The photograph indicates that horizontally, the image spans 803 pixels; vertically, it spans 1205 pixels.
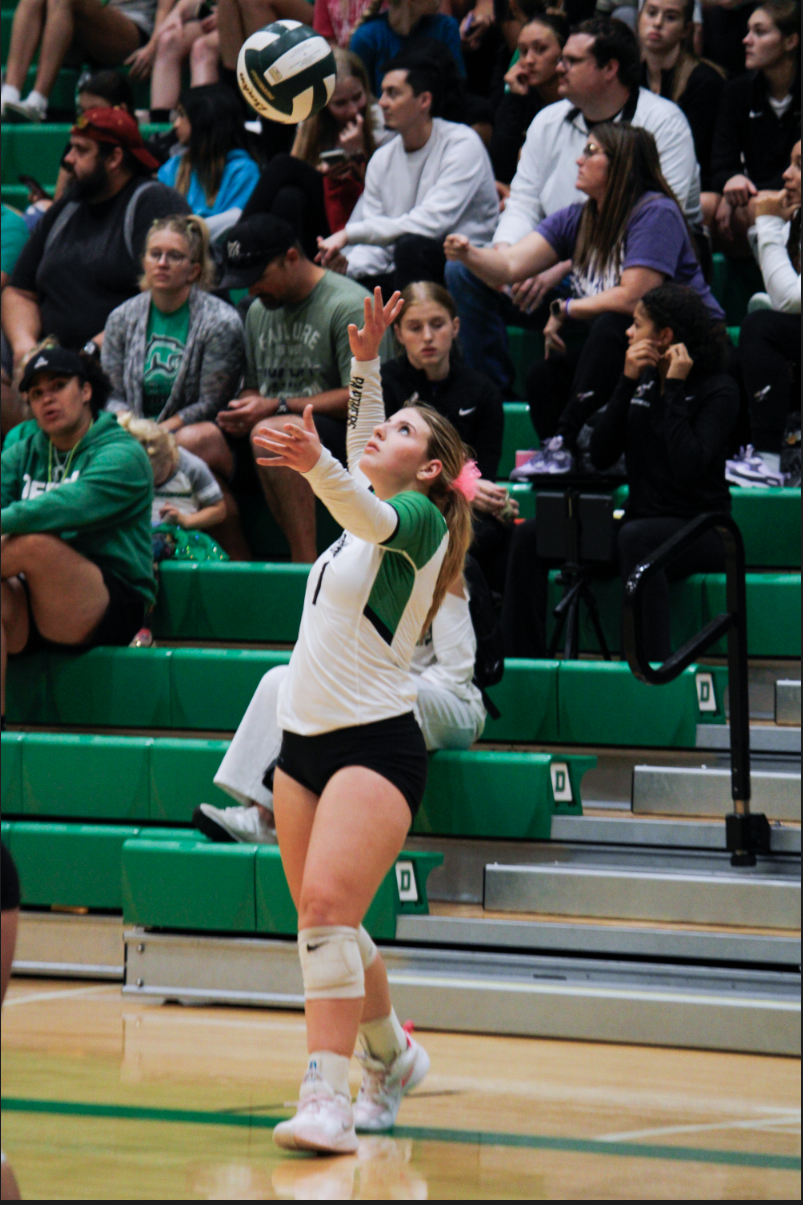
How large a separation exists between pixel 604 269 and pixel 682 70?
1.44 metres

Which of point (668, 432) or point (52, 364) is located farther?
point (52, 364)

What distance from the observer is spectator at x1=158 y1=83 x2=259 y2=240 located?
20.5ft

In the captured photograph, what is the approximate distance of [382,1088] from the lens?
3004 mm

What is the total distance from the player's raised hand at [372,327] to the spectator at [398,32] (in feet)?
12.1

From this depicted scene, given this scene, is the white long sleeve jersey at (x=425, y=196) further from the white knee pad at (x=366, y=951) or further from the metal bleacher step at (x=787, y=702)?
the white knee pad at (x=366, y=951)

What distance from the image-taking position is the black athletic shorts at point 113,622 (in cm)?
473

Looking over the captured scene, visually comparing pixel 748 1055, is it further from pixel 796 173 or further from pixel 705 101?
pixel 705 101

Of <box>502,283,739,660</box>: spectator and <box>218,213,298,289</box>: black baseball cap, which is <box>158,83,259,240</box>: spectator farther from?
<box>502,283,739,660</box>: spectator

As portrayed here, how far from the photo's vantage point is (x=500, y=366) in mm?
5500

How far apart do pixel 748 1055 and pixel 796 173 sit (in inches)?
117

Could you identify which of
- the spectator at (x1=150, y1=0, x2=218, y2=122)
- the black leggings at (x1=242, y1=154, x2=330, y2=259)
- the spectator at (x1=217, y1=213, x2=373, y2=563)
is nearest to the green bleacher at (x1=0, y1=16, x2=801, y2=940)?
the spectator at (x1=217, y1=213, x2=373, y2=563)

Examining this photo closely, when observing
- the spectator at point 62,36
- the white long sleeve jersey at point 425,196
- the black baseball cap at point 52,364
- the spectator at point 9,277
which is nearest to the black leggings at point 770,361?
the white long sleeve jersey at point 425,196

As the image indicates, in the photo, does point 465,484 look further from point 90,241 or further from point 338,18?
point 338,18

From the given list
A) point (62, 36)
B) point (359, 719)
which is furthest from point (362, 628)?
point (62, 36)
